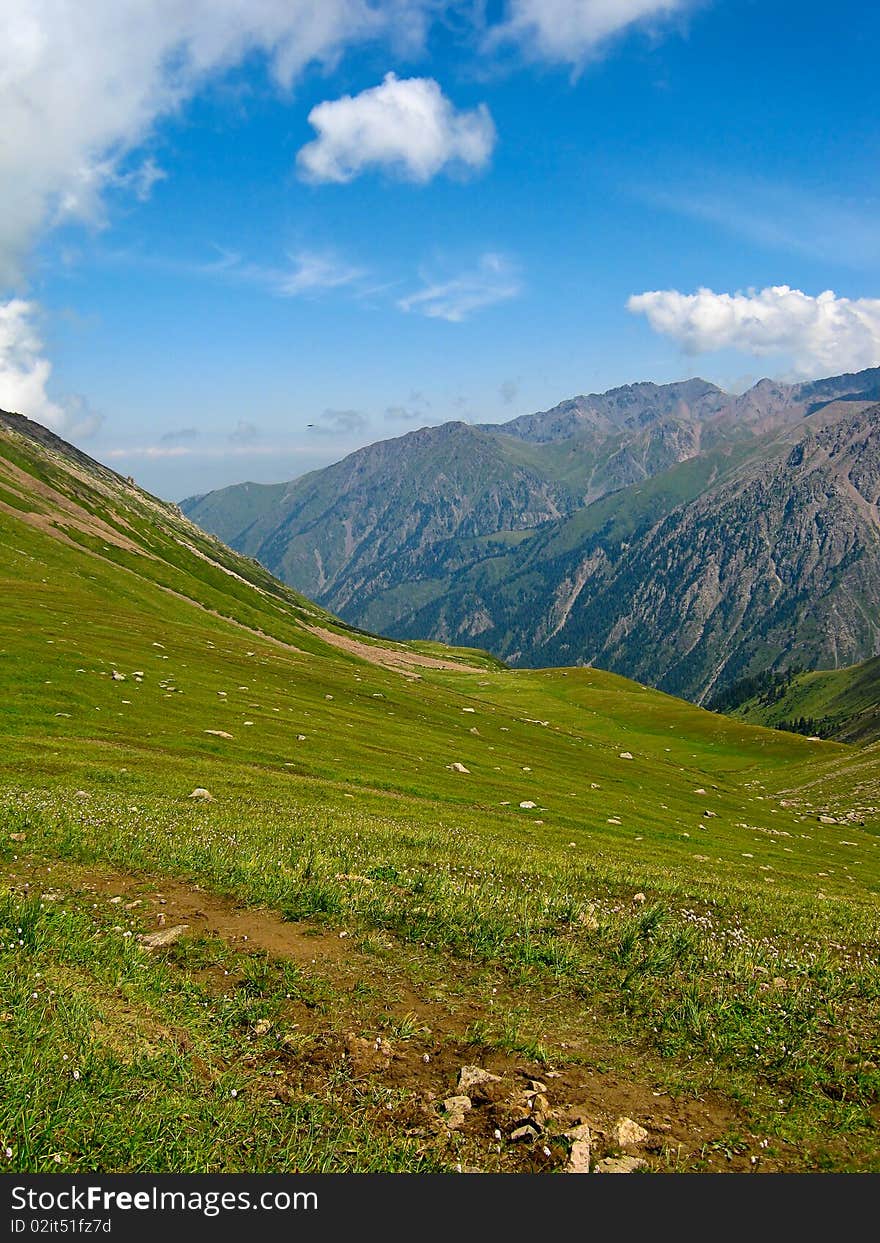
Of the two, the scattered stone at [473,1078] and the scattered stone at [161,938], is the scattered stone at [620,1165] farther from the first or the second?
the scattered stone at [161,938]

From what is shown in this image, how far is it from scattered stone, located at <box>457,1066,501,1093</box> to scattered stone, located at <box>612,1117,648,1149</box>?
1653 millimetres

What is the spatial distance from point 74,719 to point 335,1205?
40.9m

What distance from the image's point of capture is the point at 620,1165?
7.69m

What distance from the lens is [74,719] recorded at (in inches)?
1630

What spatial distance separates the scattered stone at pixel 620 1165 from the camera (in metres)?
7.66

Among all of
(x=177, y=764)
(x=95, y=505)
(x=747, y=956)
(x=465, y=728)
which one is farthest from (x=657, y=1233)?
(x=95, y=505)

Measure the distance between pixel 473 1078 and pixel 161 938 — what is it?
6.27 meters

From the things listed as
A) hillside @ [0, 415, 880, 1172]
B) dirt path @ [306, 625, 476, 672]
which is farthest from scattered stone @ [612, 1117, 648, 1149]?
dirt path @ [306, 625, 476, 672]

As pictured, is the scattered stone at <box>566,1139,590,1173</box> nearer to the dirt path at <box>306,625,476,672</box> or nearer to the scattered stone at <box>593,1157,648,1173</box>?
the scattered stone at <box>593,1157,648,1173</box>

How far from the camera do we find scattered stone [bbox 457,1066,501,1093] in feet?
29.4

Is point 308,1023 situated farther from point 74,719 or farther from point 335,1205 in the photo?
point 74,719

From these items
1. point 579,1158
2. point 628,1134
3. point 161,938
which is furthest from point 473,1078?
point 161,938

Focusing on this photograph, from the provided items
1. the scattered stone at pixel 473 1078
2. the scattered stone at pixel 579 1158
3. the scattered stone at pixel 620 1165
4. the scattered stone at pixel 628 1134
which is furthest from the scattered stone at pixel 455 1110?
the scattered stone at pixel 628 1134

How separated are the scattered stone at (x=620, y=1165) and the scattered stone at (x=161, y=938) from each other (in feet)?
26.2
